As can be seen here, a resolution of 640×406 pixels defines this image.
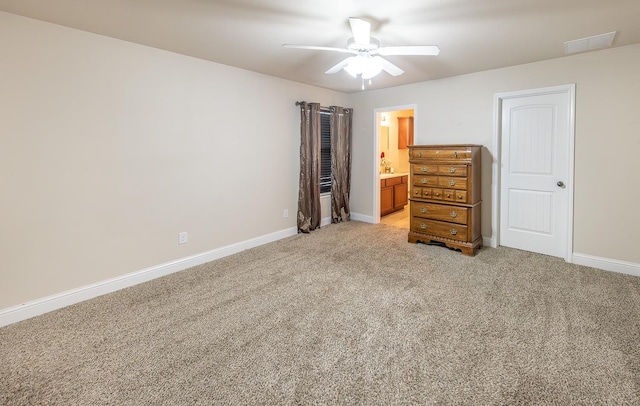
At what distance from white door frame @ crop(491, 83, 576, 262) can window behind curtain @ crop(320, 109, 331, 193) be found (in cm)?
252

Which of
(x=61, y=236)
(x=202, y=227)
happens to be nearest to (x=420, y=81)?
(x=202, y=227)

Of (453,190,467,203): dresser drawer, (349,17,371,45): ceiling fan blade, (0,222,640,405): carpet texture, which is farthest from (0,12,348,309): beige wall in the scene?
(453,190,467,203): dresser drawer

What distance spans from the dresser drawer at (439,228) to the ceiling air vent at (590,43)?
2201mm

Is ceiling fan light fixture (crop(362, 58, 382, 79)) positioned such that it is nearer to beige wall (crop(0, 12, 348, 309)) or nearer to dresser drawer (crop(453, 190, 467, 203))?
beige wall (crop(0, 12, 348, 309))

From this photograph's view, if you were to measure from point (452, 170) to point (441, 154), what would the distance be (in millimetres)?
259

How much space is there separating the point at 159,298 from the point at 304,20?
9.12 feet

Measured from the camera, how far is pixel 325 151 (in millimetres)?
5469

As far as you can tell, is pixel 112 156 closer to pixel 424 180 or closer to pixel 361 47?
pixel 361 47

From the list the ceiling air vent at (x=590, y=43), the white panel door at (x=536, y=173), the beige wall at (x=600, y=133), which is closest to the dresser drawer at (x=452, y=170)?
the beige wall at (x=600, y=133)

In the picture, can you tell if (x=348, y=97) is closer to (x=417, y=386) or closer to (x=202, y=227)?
(x=202, y=227)

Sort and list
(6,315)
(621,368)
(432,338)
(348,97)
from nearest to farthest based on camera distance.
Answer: (621,368) < (432,338) < (6,315) < (348,97)

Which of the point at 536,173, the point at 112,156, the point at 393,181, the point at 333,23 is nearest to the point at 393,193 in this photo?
the point at 393,181

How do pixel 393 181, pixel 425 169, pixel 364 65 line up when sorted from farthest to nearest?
1. pixel 393 181
2. pixel 425 169
3. pixel 364 65

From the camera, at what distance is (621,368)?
1930mm
